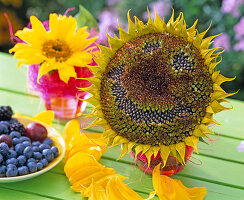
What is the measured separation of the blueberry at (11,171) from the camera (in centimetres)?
82

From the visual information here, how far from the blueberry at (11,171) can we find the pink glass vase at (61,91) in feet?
0.87

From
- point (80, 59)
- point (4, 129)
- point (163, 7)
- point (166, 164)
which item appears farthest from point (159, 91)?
point (163, 7)

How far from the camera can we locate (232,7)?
5.94ft

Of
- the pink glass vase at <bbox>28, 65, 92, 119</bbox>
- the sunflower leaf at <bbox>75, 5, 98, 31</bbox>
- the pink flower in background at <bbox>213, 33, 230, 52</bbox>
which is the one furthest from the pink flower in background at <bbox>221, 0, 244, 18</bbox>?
the pink glass vase at <bbox>28, 65, 92, 119</bbox>

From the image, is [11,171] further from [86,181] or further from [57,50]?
[57,50]

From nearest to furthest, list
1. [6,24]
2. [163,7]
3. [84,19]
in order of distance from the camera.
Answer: [84,19], [163,7], [6,24]

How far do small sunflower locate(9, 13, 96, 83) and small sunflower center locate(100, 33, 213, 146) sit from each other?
21cm

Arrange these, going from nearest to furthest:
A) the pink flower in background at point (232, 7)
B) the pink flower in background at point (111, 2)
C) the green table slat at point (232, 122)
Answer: the green table slat at point (232, 122) → the pink flower in background at point (232, 7) → the pink flower in background at point (111, 2)

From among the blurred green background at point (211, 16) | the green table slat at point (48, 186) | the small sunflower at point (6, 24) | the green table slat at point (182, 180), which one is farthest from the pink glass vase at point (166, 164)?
the small sunflower at point (6, 24)

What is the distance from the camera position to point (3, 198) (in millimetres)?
816

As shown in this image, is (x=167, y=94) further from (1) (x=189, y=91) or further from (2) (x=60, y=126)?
(2) (x=60, y=126)

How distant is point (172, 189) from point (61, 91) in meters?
0.41

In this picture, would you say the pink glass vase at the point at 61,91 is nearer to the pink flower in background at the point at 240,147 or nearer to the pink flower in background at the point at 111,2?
the pink flower in background at the point at 240,147

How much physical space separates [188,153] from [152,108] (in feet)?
0.50
